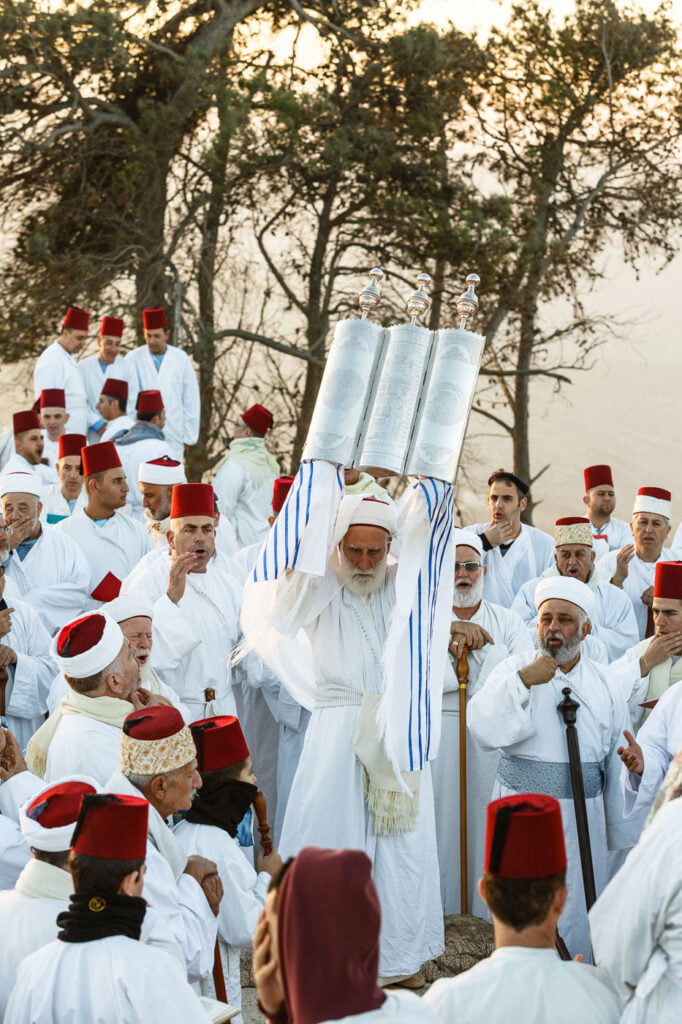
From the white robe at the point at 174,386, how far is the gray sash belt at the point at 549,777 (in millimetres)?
6477

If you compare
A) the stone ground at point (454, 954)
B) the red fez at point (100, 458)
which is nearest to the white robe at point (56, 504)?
the red fez at point (100, 458)

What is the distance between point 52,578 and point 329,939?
5.17 m

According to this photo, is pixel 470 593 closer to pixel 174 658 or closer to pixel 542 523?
pixel 174 658

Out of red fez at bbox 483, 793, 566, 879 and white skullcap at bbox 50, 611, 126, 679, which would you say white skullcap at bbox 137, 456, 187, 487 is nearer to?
white skullcap at bbox 50, 611, 126, 679

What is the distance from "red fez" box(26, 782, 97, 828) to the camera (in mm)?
3400

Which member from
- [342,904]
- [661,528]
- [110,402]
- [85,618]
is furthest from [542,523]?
[342,904]

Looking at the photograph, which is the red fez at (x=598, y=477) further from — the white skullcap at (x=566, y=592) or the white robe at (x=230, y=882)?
the white robe at (x=230, y=882)

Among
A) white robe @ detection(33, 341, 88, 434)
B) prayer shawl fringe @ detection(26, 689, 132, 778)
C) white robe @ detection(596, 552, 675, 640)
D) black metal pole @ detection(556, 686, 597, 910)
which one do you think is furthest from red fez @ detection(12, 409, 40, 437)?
prayer shawl fringe @ detection(26, 689, 132, 778)

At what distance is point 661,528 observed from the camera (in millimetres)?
8391

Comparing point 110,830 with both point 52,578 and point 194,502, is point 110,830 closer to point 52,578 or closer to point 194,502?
point 194,502

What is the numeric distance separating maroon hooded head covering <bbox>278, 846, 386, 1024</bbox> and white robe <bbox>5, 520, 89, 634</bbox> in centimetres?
488

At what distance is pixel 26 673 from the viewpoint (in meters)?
6.04

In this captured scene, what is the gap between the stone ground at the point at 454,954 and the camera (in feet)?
17.4

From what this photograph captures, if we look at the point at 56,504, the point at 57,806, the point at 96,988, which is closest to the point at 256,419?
the point at 56,504
